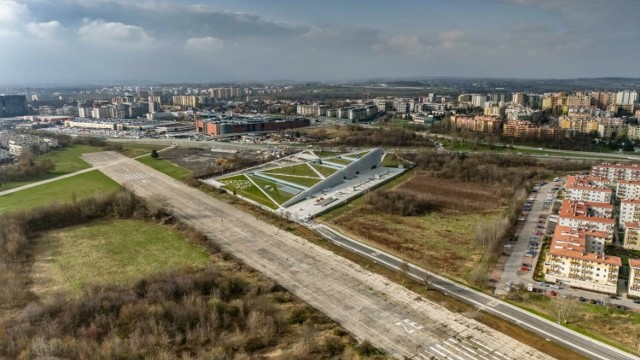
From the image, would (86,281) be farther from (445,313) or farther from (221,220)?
(445,313)

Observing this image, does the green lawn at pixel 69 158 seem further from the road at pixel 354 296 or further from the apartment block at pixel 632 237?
the apartment block at pixel 632 237

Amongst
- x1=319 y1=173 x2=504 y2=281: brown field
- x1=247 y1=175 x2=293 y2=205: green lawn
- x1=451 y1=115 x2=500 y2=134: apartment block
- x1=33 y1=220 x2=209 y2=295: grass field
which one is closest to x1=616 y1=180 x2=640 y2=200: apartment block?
x1=319 y1=173 x2=504 y2=281: brown field

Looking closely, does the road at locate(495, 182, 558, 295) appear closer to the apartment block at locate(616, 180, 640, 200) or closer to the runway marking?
the runway marking

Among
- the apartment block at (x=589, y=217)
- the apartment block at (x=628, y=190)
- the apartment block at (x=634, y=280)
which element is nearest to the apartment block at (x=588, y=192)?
the apartment block at (x=628, y=190)

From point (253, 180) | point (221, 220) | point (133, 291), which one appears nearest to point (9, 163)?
point (253, 180)

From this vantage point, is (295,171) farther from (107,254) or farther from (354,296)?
(354,296)
